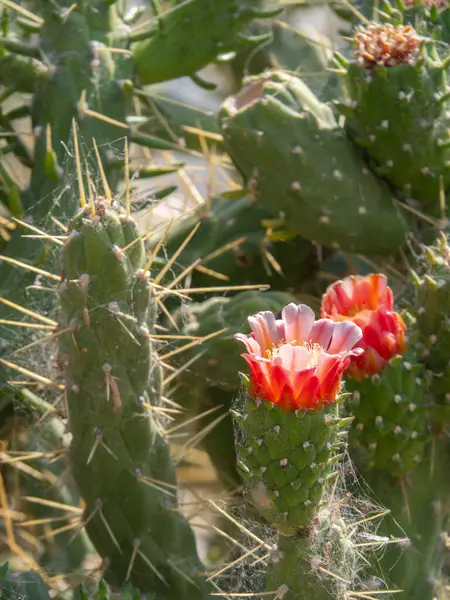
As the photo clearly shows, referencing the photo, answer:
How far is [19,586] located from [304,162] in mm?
978

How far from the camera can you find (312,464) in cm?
135

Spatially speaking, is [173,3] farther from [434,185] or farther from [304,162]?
[434,185]

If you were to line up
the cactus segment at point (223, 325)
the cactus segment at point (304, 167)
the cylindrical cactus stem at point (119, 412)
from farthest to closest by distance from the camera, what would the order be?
1. the cactus segment at point (304, 167)
2. the cactus segment at point (223, 325)
3. the cylindrical cactus stem at point (119, 412)

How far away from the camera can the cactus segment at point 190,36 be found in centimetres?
216

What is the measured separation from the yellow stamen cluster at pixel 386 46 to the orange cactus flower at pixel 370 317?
520 mm

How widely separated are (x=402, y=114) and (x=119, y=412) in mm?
843

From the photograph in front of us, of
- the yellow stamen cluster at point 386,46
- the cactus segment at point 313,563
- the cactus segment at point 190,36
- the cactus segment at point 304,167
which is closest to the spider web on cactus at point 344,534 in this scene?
the cactus segment at point 313,563

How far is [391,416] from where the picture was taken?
66.7 inches

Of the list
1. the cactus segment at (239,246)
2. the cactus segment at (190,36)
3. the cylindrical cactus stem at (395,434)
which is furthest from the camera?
the cactus segment at (239,246)

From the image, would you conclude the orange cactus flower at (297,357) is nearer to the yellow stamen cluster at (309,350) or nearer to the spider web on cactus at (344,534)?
the yellow stamen cluster at (309,350)

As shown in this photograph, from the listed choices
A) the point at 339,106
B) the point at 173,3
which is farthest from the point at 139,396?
the point at 173,3

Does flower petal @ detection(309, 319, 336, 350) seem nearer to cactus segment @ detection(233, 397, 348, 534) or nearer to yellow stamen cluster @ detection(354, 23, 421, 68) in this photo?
cactus segment @ detection(233, 397, 348, 534)

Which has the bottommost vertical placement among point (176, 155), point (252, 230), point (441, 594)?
Answer: point (441, 594)

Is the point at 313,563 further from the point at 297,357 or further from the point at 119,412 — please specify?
the point at 119,412
